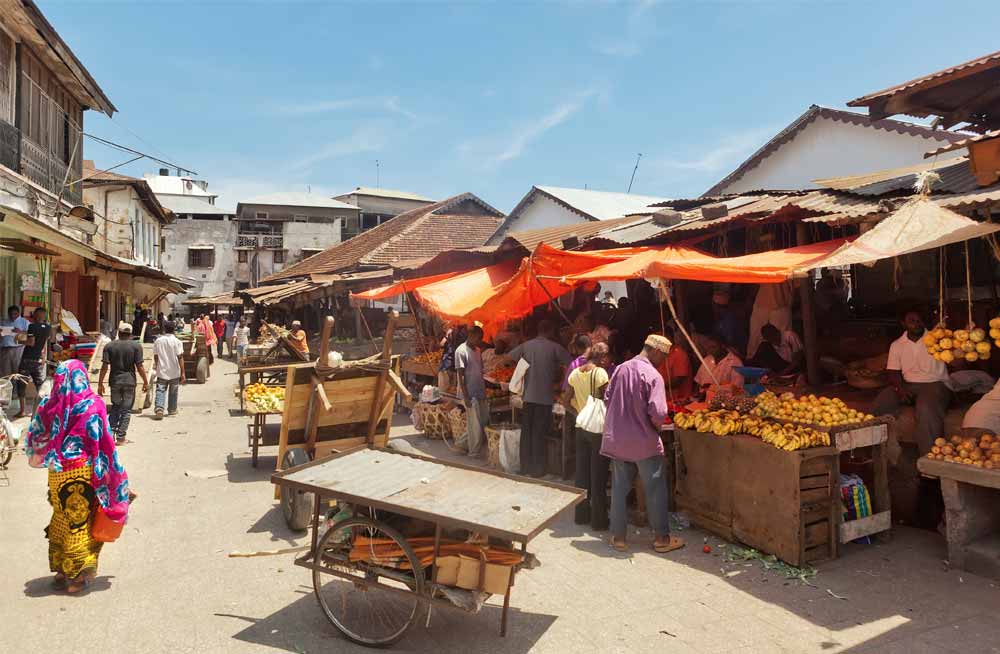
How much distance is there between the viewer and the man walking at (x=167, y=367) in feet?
42.6

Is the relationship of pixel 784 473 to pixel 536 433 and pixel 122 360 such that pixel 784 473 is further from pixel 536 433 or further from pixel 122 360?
pixel 122 360

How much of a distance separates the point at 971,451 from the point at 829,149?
1568 centimetres

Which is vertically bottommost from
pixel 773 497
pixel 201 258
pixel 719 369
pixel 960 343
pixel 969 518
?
pixel 969 518

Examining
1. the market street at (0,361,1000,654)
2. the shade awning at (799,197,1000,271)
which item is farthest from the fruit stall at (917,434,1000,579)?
the shade awning at (799,197,1000,271)

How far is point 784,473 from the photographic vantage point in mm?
5570

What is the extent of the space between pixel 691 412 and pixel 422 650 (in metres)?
3.82

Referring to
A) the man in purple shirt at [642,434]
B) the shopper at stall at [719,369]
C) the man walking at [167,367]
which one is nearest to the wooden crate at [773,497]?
the man in purple shirt at [642,434]

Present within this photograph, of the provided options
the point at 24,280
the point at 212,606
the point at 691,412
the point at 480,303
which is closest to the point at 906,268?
the point at 691,412

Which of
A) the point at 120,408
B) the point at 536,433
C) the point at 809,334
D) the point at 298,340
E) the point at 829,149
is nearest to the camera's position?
the point at 809,334

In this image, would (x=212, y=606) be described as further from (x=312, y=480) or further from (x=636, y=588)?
(x=636, y=588)

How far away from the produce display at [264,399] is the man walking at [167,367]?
4476 mm

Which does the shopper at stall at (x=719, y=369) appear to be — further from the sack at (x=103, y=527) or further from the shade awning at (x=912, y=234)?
the sack at (x=103, y=527)

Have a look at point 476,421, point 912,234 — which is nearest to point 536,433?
point 476,421

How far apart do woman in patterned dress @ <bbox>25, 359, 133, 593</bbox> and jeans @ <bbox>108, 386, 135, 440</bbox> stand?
6092 mm
